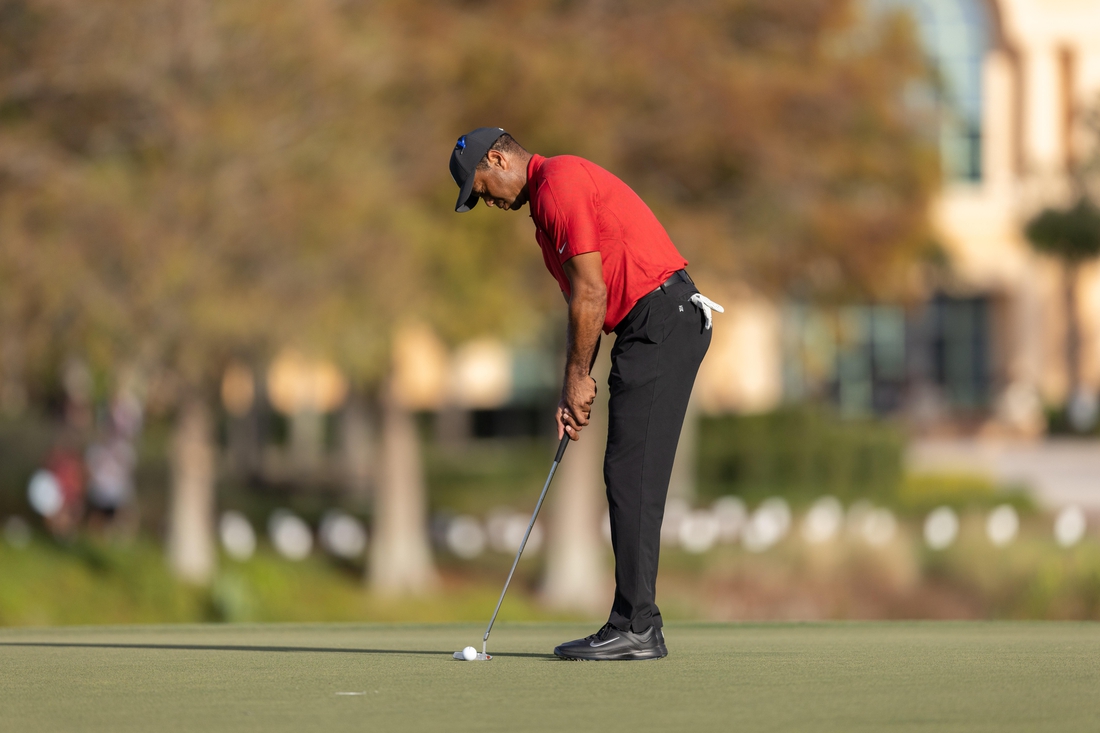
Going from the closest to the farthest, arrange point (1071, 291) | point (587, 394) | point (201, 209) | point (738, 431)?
point (587, 394) < point (201, 209) < point (738, 431) < point (1071, 291)

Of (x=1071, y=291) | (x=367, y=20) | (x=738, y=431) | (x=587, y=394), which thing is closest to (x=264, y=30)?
(x=367, y=20)

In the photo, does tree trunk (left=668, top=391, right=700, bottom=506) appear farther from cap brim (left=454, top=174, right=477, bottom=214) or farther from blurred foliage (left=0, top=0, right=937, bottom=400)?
cap brim (left=454, top=174, right=477, bottom=214)

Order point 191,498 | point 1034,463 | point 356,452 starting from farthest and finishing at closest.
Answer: point 1034,463
point 356,452
point 191,498

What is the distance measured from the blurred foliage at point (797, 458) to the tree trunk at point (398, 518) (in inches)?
298

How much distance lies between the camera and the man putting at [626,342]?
251 inches

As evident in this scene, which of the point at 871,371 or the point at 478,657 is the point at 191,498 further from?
the point at 871,371

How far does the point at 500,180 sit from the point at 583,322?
596 mm

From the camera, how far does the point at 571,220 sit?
6289 millimetres

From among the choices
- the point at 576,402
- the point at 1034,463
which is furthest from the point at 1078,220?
the point at 576,402

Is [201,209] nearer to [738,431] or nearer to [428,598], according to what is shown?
[428,598]

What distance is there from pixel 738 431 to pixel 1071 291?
20399mm

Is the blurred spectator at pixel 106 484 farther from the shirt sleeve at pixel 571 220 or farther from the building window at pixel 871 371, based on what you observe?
the building window at pixel 871 371

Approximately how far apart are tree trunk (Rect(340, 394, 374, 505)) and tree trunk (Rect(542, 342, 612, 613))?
342 inches

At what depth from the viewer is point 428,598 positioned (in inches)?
819
